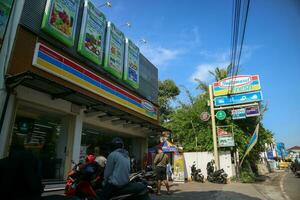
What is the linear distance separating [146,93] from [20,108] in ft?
31.6

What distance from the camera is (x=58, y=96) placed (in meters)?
10.3

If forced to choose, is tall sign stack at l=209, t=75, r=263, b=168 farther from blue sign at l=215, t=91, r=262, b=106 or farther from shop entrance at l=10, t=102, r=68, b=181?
shop entrance at l=10, t=102, r=68, b=181

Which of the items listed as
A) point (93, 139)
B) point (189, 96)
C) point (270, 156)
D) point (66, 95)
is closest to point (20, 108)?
point (66, 95)

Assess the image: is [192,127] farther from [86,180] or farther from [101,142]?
[86,180]

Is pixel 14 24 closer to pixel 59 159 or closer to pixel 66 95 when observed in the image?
pixel 66 95

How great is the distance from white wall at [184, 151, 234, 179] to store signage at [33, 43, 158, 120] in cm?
595

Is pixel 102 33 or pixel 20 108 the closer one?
pixel 20 108

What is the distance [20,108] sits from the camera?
993cm

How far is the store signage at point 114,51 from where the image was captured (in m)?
14.0

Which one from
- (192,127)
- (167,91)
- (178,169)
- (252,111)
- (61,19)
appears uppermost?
(167,91)

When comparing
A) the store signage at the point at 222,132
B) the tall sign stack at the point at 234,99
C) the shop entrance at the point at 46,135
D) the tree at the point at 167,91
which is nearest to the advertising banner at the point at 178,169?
the tall sign stack at the point at 234,99

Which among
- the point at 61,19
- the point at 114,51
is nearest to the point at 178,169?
the point at 114,51

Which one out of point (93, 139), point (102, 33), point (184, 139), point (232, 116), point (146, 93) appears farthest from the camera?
point (184, 139)

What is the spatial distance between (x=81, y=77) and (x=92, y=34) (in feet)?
8.73
